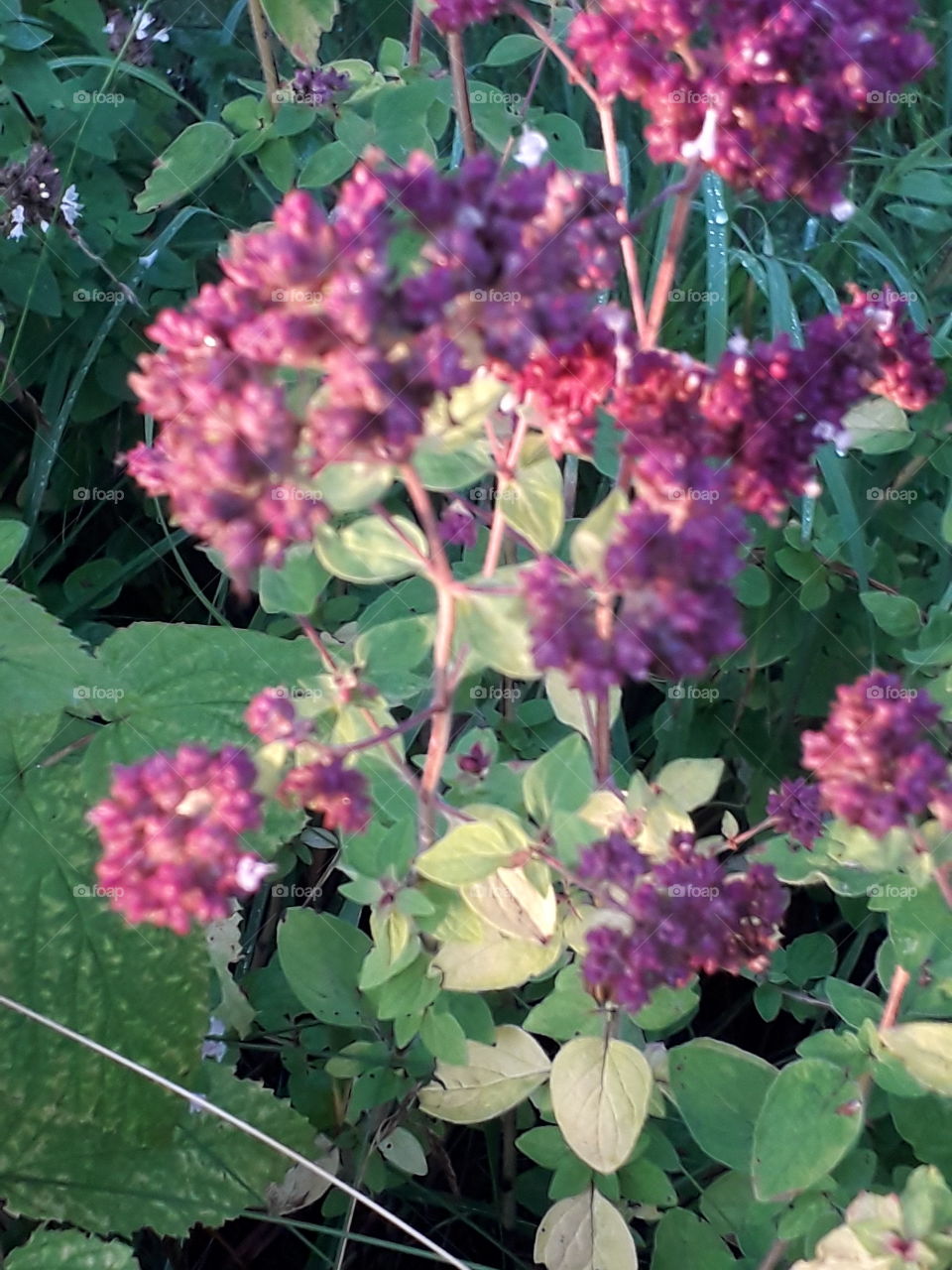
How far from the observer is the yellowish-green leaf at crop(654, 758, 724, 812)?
125cm

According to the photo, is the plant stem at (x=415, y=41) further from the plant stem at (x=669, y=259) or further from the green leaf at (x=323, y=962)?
the green leaf at (x=323, y=962)

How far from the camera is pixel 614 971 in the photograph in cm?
107

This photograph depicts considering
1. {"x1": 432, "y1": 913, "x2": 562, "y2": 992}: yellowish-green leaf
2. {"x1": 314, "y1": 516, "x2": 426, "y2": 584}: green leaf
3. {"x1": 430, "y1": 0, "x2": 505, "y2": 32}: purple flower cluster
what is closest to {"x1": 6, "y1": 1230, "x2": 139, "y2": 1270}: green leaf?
{"x1": 432, "y1": 913, "x2": 562, "y2": 992}: yellowish-green leaf

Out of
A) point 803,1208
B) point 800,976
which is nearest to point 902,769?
point 803,1208

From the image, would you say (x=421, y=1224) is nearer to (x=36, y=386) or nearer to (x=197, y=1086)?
(x=197, y=1086)

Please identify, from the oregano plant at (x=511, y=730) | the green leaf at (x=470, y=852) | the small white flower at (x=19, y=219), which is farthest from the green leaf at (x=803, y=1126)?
the small white flower at (x=19, y=219)

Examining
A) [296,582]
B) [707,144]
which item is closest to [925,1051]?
[296,582]

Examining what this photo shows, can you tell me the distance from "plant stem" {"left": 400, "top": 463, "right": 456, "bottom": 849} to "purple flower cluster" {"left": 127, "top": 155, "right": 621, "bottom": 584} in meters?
0.08

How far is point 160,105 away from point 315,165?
99cm

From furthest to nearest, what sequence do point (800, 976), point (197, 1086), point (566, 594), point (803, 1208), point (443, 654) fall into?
point (800, 976), point (197, 1086), point (803, 1208), point (443, 654), point (566, 594)

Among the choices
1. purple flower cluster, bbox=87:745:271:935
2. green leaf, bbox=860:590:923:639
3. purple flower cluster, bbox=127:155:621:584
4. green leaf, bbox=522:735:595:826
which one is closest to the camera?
purple flower cluster, bbox=127:155:621:584

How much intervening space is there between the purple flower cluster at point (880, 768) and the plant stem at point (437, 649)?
33 centimetres

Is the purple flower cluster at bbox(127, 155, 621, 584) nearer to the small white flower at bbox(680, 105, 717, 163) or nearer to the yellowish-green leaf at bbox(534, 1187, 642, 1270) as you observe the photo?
the small white flower at bbox(680, 105, 717, 163)

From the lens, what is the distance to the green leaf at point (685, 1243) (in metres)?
1.33
